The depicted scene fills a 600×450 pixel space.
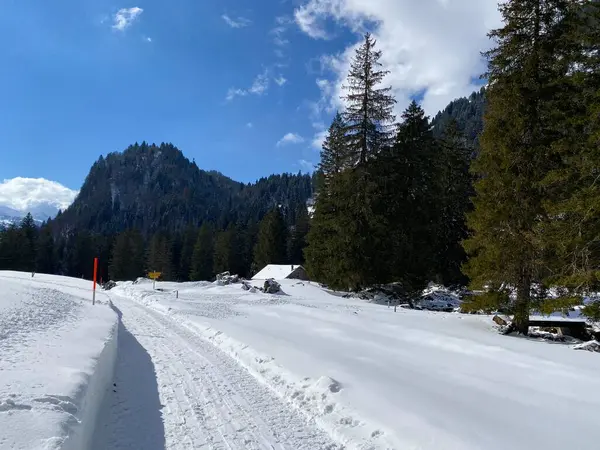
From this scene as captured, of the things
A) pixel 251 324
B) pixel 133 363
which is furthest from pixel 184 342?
pixel 251 324

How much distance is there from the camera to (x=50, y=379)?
572 centimetres

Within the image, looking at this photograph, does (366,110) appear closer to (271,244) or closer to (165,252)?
(271,244)

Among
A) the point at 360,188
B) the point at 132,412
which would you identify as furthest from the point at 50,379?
the point at 360,188

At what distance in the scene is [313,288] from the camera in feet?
96.9

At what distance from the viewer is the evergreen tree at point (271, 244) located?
67688mm

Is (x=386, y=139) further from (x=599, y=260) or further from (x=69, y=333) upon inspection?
(x=69, y=333)

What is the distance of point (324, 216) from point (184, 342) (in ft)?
66.9

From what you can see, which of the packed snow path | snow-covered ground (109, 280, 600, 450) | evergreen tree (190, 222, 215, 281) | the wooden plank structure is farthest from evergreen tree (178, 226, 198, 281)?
the packed snow path

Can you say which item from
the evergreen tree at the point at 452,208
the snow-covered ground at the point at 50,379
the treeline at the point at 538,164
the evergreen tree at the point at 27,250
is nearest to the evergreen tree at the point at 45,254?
the evergreen tree at the point at 27,250

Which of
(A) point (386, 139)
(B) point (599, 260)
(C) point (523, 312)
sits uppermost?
(A) point (386, 139)

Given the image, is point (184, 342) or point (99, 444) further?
point (184, 342)

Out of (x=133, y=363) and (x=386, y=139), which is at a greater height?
(x=386, y=139)

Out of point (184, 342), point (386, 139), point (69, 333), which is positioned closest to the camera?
point (69, 333)

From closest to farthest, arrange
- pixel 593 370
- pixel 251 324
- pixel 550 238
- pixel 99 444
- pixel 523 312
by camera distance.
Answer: pixel 99 444
pixel 593 370
pixel 550 238
pixel 523 312
pixel 251 324
